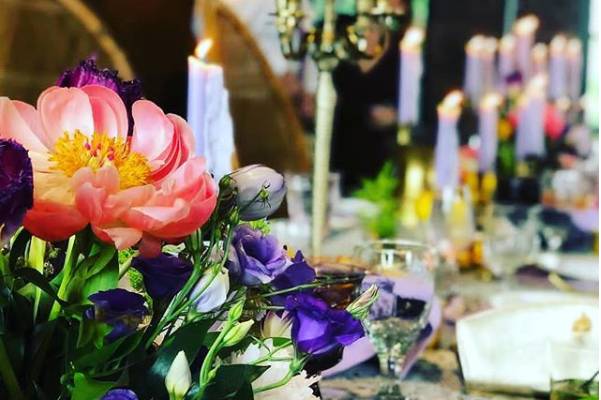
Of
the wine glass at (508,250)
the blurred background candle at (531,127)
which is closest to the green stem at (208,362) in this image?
the wine glass at (508,250)

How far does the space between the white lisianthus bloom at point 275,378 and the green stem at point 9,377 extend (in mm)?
106

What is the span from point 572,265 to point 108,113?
1327 mm

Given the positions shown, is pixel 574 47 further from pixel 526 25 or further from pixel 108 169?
pixel 108 169

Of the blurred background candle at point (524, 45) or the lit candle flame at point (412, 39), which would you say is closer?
the lit candle flame at point (412, 39)

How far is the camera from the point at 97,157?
44 cm

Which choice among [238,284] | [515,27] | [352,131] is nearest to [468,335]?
[238,284]

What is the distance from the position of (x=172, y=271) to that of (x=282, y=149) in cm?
245

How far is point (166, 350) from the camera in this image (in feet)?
1.48

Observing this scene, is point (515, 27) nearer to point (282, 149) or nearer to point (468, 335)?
point (282, 149)

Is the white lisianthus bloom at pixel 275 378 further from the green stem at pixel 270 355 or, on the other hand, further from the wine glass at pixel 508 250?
the wine glass at pixel 508 250

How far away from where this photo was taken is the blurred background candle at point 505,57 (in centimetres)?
454

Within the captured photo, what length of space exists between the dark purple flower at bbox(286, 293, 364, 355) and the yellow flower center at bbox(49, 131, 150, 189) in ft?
0.32

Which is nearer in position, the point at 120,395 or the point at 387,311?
the point at 120,395

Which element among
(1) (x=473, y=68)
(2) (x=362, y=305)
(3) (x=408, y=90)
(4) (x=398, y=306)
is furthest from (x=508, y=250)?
(1) (x=473, y=68)
